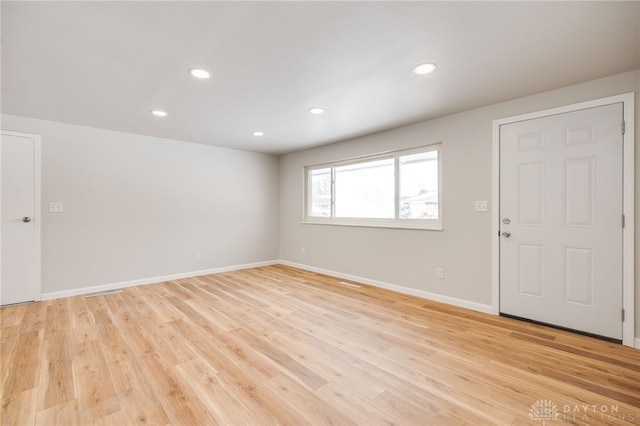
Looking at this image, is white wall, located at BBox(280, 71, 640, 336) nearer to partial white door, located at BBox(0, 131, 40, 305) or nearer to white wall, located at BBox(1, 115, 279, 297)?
white wall, located at BBox(1, 115, 279, 297)

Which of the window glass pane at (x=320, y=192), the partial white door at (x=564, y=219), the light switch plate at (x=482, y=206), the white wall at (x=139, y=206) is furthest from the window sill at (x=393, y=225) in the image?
the white wall at (x=139, y=206)

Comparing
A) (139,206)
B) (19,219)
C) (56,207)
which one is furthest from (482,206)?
(19,219)

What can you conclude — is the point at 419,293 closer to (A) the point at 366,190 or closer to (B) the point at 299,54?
(A) the point at 366,190

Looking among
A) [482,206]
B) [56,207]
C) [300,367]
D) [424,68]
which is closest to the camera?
[300,367]

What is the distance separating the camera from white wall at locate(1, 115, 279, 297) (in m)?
3.80

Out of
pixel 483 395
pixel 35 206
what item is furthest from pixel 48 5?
pixel 483 395

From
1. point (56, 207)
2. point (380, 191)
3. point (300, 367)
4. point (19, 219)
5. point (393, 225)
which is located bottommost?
point (300, 367)

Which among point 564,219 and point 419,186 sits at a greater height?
point 419,186

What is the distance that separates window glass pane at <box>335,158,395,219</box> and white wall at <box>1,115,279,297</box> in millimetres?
1805

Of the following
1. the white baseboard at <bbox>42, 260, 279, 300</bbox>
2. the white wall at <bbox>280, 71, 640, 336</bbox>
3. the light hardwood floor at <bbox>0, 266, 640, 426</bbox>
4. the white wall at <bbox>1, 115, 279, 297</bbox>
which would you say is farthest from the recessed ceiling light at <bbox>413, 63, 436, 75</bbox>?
the white baseboard at <bbox>42, 260, 279, 300</bbox>

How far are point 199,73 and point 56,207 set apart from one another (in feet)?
10.0

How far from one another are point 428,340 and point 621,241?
1.90 metres

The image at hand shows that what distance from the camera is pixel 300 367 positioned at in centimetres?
211

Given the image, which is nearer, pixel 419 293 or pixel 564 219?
pixel 564 219
